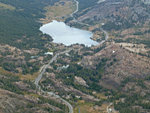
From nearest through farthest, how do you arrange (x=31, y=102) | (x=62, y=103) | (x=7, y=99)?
(x=7, y=99) → (x=31, y=102) → (x=62, y=103)

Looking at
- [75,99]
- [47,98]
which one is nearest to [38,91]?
[47,98]

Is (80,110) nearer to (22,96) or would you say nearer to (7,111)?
(22,96)

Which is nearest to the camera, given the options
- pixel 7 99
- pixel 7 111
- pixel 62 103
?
pixel 7 111

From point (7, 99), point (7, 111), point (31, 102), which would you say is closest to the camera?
point (7, 111)

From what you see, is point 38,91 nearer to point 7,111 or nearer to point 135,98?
point 7,111

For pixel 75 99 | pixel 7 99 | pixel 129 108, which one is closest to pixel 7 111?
pixel 7 99

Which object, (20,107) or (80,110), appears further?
(80,110)

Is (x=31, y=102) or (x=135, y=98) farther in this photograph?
(x=135, y=98)

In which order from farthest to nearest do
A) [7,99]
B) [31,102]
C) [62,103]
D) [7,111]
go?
[62,103] < [31,102] < [7,99] < [7,111]
